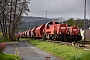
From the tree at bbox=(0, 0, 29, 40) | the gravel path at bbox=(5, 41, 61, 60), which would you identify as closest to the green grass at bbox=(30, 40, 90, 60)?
the gravel path at bbox=(5, 41, 61, 60)

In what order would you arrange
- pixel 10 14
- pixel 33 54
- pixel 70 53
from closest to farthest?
pixel 70 53 < pixel 33 54 < pixel 10 14

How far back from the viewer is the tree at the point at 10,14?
6229 cm

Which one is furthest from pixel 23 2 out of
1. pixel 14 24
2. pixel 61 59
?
pixel 61 59

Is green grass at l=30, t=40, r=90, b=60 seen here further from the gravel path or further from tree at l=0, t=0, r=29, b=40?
tree at l=0, t=0, r=29, b=40

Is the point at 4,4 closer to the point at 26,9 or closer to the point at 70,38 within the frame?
the point at 26,9

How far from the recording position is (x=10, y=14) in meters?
62.8

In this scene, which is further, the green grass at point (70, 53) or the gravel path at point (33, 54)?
the gravel path at point (33, 54)

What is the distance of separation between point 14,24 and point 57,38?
24.2 metres

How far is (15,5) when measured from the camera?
6288 centimetres

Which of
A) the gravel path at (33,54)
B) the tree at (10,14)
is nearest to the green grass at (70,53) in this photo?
the gravel path at (33,54)

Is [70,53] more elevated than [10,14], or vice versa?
[10,14]


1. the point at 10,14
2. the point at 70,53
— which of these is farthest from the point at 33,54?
the point at 10,14

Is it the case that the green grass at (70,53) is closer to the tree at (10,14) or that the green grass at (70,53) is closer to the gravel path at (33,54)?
the gravel path at (33,54)

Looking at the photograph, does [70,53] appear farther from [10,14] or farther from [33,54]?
[10,14]
